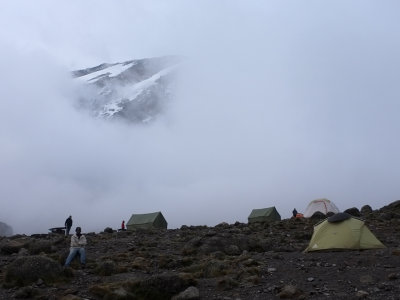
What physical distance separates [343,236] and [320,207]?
19452 mm

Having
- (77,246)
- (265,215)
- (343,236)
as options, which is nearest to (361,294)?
(343,236)

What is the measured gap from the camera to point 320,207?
35.1 m

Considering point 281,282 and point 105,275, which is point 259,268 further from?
point 105,275

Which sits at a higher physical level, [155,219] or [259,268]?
[155,219]

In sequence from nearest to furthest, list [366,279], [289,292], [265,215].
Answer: [289,292] < [366,279] < [265,215]

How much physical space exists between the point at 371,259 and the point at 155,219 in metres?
27.7

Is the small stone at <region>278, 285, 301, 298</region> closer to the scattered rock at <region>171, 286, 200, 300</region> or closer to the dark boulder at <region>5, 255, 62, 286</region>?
the scattered rock at <region>171, 286, 200, 300</region>

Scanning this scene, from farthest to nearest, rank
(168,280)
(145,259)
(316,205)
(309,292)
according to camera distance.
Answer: (316,205) → (145,259) → (168,280) → (309,292)

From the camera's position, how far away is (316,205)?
35438mm

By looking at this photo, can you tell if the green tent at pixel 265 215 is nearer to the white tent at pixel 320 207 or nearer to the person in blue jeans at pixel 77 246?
the white tent at pixel 320 207

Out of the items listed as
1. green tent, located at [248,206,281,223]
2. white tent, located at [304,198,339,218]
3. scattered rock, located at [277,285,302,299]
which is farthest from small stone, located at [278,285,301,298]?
green tent, located at [248,206,281,223]

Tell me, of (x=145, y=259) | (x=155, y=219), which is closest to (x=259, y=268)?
(x=145, y=259)

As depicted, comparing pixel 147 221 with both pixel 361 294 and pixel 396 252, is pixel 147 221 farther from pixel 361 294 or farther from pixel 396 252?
pixel 361 294

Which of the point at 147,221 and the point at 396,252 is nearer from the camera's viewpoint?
the point at 396,252
